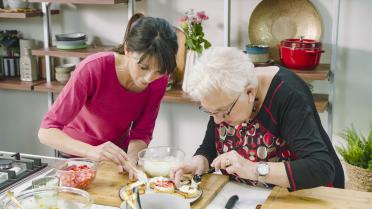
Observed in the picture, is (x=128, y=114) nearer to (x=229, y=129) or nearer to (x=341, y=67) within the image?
(x=229, y=129)

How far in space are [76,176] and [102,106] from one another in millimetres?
507

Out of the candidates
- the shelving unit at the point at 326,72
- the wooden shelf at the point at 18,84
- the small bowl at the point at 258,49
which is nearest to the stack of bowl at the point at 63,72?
the wooden shelf at the point at 18,84

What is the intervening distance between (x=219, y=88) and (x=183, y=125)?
2222 mm

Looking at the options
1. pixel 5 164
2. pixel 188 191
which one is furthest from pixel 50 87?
pixel 188 191

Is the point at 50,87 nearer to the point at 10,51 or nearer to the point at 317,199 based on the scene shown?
the point at 10,51

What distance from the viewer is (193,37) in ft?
10.7

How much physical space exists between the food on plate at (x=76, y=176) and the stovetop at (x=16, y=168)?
21 cm

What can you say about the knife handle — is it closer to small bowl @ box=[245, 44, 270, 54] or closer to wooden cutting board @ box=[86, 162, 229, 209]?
wooden cutting board @ box=[86, 162, 229, 209]

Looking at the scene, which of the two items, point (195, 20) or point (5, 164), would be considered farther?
point (195, 20)

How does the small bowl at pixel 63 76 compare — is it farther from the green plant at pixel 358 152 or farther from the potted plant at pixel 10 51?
the green plant at pixel 358 152

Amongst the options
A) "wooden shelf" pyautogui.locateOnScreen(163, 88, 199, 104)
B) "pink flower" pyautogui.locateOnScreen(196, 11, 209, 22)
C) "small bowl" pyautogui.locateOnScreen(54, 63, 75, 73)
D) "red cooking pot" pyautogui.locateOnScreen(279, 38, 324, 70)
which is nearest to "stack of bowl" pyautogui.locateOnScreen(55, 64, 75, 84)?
"small bowl" pyautogui.locateOnScreen(54, 63, 75, 73)

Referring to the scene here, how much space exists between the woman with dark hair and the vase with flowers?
100 cm

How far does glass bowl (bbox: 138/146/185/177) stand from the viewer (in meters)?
1.86

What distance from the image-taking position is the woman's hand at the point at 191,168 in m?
1.79
